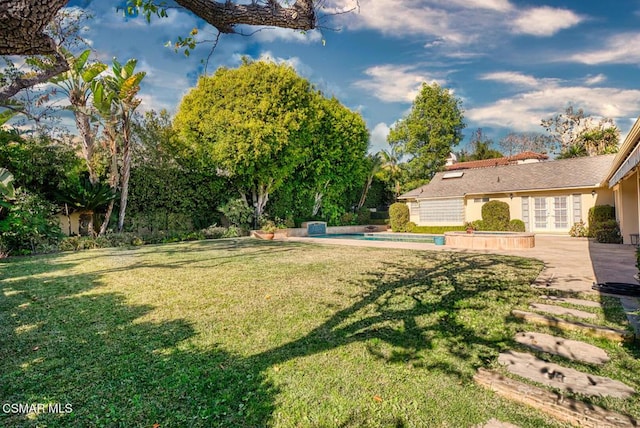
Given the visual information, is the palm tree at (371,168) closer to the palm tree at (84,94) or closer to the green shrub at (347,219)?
the green shrub at (347,219)

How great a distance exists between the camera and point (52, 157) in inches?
561

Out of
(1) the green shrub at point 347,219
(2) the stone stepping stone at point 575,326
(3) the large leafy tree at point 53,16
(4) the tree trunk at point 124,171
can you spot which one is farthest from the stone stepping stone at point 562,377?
(1) the green shrub at point 347,219

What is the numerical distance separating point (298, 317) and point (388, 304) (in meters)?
1.72

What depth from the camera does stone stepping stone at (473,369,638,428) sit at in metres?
2.68

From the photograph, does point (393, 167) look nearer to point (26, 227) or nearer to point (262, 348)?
point (26, 227)

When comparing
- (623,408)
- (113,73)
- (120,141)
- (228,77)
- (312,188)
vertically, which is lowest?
(623,408)

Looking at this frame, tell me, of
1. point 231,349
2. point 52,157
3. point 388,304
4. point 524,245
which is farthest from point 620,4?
point 52,157

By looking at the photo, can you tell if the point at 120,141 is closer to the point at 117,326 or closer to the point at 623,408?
the point at 117,326

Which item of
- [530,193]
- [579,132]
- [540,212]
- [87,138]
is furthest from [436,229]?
[579,132]

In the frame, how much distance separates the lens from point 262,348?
13.5ft

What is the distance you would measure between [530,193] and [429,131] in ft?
48.5

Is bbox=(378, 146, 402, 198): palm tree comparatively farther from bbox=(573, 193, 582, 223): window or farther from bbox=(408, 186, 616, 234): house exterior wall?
bbox=(573, 193, 582, 223): window

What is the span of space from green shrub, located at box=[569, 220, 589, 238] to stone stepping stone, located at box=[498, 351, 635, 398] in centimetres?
1891

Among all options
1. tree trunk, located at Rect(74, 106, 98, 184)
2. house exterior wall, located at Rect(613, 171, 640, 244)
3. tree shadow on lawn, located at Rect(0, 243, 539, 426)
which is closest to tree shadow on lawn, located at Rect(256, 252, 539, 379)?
tree shadow on lawn, located at Rect(0, 243, 539, 426)
